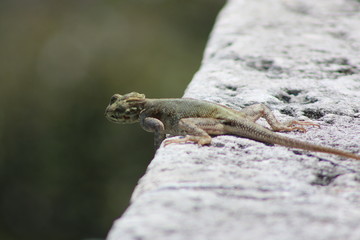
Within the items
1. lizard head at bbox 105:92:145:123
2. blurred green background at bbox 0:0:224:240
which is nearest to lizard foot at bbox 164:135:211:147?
lizard head at bbox 105:92:145:123

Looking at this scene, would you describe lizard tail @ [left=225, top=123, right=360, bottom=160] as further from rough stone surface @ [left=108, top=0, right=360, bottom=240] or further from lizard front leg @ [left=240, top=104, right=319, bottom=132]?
lizard front leg @ [left=240, top=104, right=319, bottom=132]

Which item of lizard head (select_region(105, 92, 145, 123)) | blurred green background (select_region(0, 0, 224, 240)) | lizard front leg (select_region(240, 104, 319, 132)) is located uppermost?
lizard front leg (select_region(240, 104, 319, 132))

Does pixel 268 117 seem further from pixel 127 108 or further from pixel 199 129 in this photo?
pixel 127 108

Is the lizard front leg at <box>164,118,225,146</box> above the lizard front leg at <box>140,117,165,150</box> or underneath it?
above

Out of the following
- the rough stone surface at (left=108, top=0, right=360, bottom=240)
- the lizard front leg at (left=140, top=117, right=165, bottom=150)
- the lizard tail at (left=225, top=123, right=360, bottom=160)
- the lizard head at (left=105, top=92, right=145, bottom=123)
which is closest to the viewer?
the rough stone surface at (left=108, top=0, right=360, bottom=240)

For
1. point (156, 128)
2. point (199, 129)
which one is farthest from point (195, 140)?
point (156, 128)
